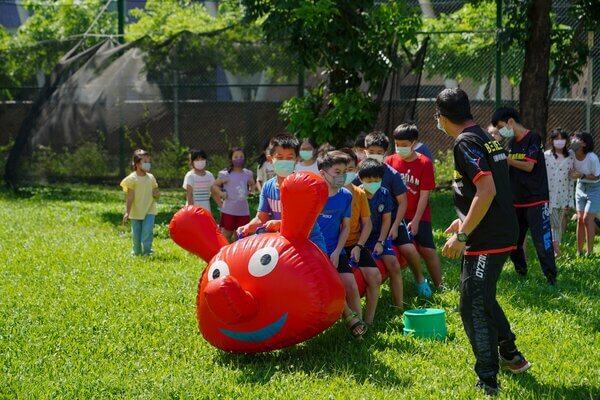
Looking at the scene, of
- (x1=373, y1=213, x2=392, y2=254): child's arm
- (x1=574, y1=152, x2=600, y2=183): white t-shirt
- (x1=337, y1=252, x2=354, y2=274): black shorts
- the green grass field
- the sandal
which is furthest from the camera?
→ (x1=574, y1=152, x2=600, y2=183): white t-shirt

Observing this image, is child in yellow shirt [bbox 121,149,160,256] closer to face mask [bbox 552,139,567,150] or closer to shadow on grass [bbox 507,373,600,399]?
face mask [bbox 552,139,567,150]

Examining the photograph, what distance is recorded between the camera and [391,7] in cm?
1326

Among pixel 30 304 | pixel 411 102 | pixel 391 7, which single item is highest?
pixel 391 7

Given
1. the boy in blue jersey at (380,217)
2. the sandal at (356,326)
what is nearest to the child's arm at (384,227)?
the boy in blue jersey at (380,217)

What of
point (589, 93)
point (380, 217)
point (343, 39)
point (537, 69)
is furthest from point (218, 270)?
point (589, 93)

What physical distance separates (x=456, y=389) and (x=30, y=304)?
416 centimetres

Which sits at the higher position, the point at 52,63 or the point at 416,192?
the point at 52,63

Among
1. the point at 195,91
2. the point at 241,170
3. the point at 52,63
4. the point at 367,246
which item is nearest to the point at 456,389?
the point at 367,246

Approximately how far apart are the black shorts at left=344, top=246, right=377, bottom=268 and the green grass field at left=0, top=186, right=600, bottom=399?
50 cm

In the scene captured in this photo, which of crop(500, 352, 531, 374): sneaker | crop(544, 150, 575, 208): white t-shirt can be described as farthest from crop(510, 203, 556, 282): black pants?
crop(500, 352, 531, 374): sneaker

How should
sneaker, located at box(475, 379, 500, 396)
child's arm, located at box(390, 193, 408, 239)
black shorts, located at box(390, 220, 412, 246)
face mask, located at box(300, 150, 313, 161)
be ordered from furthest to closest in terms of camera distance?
1. face mask, located at box(300, 150, 313, 161)
2. black shorts, located at box(390, 220, 412, 246)
3. child's arm, located at box(390, 193, 408, 239)
4. sneaker, located at box(475, 379, 500, 396)

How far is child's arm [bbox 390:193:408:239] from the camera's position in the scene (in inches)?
305

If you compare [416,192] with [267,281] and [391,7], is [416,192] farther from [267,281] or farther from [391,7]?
[391,7]

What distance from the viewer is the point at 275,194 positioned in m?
7.04
